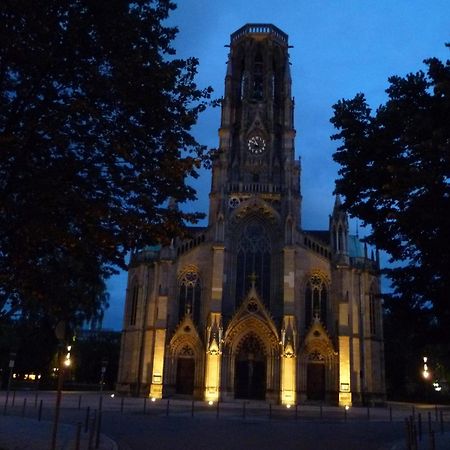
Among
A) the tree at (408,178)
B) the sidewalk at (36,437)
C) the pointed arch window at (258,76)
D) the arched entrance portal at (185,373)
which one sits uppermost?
the pointed arch window at (258,76)

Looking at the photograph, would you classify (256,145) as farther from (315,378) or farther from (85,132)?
(85,132)

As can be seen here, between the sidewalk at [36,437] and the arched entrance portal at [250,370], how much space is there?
2633 cm

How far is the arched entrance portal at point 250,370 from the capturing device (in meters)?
44.2

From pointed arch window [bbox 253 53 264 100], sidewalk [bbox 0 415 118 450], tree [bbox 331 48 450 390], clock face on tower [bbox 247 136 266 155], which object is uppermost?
pointed arch window [bbox 253 53 264 100]

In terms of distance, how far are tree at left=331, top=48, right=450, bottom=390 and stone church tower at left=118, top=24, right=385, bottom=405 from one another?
1044 inches

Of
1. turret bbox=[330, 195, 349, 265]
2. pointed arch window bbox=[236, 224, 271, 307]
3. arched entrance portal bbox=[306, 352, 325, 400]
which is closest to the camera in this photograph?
arched entrance portal bbox=[306, 352, 325, 400]

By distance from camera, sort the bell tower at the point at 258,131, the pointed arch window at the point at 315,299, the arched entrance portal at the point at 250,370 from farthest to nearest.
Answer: the bell tower at the point at 258,131, the pointed arch window at the point at 315,299, the arched entrance portal at the point at 250,370

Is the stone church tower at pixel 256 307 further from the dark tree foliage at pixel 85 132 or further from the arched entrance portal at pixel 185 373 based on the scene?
the dark tree foliage at pixel 85 132

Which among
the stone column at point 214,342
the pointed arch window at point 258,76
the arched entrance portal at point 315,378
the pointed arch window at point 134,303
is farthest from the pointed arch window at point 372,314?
the pointed arch window at point 258,76

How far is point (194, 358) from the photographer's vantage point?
44.6 metres

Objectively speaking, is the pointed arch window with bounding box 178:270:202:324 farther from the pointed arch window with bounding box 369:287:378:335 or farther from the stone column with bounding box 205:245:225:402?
the pointed arch window with bounding box 369:287:378:335

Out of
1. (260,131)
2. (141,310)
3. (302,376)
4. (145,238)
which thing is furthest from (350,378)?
(145,238)

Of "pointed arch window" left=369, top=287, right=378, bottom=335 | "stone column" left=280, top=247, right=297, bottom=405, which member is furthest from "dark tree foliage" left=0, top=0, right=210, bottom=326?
"pointed arch window" left=369, top=287, right=378, bottom=335

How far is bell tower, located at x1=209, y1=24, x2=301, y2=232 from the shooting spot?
49.2m
